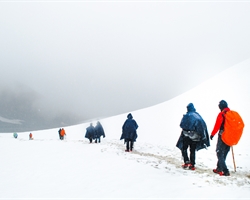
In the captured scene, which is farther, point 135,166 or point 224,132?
point 135,166

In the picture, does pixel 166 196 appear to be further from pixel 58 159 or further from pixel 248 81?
pixel 248 81

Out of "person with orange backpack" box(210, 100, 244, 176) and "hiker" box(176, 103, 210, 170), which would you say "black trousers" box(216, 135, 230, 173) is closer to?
"person with orange backpack" box(210, 100, 244, 176)

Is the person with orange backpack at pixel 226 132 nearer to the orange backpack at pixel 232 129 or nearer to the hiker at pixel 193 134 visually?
the orange backpack at pixel 232 129

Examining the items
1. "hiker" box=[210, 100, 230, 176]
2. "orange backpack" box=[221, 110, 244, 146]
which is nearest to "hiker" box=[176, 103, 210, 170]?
"hiker" box=[210, 100, 230, 176]

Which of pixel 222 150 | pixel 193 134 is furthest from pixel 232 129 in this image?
pixel 193 134

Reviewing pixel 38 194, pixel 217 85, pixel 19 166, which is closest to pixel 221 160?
pixel 38 194

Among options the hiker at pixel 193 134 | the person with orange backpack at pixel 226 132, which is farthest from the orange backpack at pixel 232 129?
the hiker at pixel 193 134

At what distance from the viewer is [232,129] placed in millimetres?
8312

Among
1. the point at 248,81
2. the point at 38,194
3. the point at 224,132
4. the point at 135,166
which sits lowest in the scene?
the point at 38,194

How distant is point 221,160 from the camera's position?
852 cm

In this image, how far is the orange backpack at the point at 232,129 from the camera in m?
8.30

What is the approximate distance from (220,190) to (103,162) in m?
5.75

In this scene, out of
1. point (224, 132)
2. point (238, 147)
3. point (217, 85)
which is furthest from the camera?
point (217, 85)

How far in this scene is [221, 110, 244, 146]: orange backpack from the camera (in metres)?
8.30
